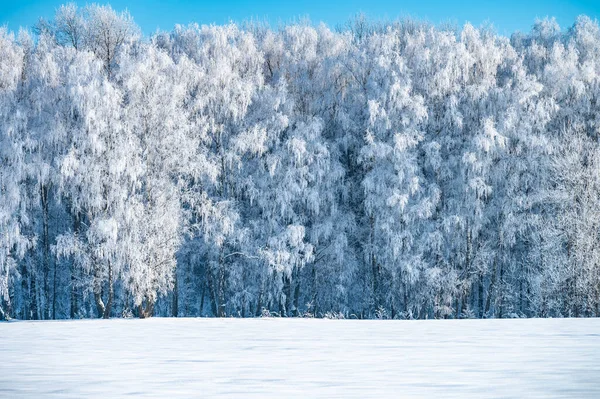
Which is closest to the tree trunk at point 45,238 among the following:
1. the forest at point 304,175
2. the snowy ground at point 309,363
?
the forest at point 304,175

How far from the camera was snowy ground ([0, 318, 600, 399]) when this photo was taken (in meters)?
4.70

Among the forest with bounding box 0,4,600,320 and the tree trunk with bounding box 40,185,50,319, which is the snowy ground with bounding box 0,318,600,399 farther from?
the tree trunk with bounding box 40,185,50,319

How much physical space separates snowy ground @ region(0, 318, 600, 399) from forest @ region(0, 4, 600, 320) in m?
10.3

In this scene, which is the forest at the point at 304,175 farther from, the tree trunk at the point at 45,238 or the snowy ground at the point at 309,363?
the snowy ground at the point at 309,363

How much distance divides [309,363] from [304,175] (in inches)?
619

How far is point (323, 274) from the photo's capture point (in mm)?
22438

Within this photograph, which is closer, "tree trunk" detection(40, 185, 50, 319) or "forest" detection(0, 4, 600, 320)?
"forest" detection(0, 4, 600, 320)

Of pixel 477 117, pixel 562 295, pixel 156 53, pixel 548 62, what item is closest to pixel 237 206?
pixel 156 53

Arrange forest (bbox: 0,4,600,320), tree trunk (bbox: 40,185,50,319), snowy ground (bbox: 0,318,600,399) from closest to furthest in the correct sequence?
snowy ground (bbox: 0,318,600,399) → forest (bbox: 0,4,600,320) → tree trunk (bbox: 40,185,50,319)

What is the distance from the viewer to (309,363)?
20.0 ft

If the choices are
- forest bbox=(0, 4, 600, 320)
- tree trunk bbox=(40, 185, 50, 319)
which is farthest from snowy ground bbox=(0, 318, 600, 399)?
tree trunk bbox=(40, 185, 50, 319)

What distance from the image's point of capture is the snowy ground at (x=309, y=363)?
15.4 ft

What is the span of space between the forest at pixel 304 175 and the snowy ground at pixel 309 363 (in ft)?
33.9

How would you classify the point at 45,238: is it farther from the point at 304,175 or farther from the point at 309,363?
the point at 309,363
